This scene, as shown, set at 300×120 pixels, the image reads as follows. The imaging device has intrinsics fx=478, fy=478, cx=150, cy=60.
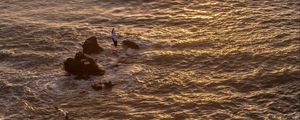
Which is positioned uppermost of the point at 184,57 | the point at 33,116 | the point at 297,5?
the point at 297,5

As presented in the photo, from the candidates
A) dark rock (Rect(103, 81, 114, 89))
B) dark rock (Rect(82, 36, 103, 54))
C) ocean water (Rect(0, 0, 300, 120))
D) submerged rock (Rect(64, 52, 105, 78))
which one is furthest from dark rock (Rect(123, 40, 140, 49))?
dark rock (Rect(103, 81, 114, 89))

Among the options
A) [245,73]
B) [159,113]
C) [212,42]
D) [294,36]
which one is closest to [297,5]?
[294,36]

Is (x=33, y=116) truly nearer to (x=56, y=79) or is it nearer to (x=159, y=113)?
(x=56, y=79)

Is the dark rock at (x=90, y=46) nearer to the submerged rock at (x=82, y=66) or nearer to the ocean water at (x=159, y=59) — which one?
the ocean water at (x=159, y=59)

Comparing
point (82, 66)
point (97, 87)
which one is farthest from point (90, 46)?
point (97, 87)

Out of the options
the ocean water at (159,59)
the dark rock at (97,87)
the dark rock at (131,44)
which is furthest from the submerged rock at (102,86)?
the dark rock at (131,44)

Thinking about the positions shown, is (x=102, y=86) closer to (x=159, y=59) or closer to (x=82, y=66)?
(x=82, y=66)
